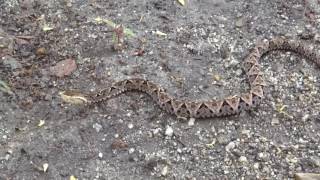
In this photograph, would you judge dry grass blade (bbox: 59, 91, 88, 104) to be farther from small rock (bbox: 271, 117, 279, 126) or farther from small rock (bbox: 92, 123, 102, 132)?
small rock (bbox: 271, 117, 279, 126)

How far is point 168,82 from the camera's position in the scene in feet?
27.5

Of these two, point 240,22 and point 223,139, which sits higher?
point 240,22

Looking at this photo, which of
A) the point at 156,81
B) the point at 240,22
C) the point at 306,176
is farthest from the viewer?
the point at 240,22

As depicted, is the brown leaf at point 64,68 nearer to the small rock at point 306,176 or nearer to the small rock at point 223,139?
the small rock at point 223,139

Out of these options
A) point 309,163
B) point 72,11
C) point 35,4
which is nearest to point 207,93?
point 309,163

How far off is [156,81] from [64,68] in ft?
4.90

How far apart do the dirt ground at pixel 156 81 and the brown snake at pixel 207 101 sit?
0.12 metres

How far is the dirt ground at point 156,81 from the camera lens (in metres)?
7.14

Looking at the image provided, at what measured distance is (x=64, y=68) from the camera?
8.56m

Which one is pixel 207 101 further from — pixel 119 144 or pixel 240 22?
pixel 240 22

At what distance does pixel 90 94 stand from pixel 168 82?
123 centimetres

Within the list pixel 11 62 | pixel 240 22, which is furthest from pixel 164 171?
pixel 240 22

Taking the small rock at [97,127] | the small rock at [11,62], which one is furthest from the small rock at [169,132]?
the small rock at [11,62]

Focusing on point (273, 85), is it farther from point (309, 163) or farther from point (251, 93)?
point (309, 163)
